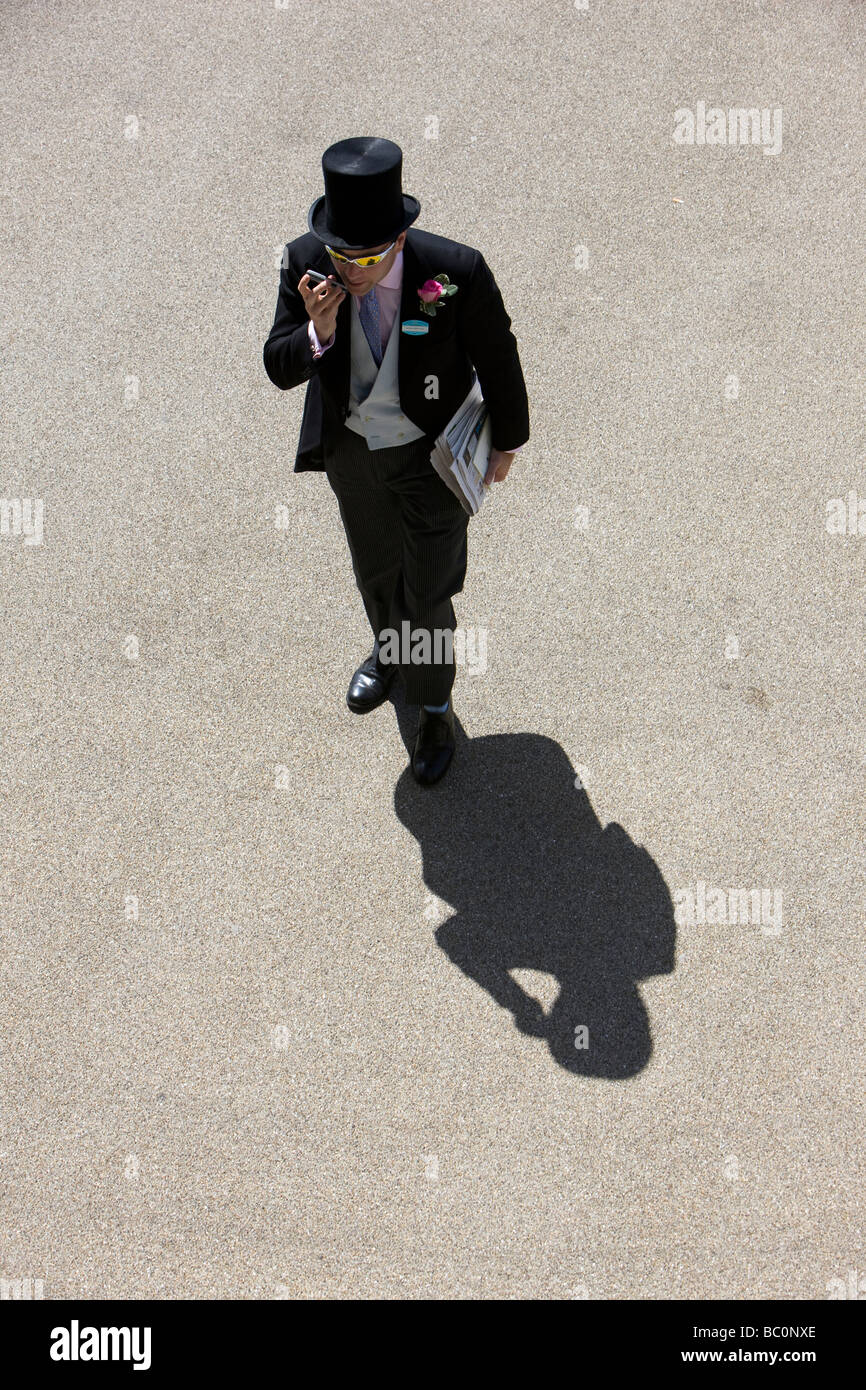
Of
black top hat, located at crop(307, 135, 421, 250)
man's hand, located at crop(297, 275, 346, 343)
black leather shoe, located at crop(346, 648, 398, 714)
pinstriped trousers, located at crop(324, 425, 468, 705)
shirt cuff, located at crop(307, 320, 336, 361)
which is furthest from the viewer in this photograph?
black leather shoe, located at crop(346, 648, 398, 714)

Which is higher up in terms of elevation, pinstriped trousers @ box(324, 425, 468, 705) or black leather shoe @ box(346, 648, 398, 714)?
pinstriped trousers @ box(324, 425, 468, 705)

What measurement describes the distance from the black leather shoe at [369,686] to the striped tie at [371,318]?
1.51 m

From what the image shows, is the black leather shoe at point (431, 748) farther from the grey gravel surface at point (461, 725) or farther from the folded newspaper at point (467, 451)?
the folded newspaper at point (467, 451)

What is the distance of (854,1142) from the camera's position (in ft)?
12.6

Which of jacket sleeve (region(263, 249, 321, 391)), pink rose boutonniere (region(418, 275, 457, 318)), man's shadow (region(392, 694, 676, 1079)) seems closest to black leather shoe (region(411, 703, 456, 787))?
man's shadow (region(392, 694, 676, 1079))

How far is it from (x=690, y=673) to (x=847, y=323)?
238 centimetres

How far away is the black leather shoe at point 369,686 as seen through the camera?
4.82 meters

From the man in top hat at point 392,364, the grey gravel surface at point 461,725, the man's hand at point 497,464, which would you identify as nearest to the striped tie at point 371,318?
the man in top hat at point 392,364

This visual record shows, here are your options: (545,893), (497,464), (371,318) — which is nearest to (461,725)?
(545,893)

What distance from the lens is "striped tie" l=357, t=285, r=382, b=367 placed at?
3586 millimetres

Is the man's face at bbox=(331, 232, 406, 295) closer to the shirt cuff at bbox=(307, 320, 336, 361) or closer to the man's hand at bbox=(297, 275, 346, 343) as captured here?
the man's hand at bbox=(297, 275, 346, 343)

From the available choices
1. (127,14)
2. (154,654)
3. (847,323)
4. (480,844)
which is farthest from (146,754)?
(127,14)

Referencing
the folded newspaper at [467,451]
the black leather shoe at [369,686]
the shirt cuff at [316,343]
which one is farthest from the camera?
the black leather shoe at [369,686]

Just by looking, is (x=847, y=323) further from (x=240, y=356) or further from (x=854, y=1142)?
(x=854, y=1142)
